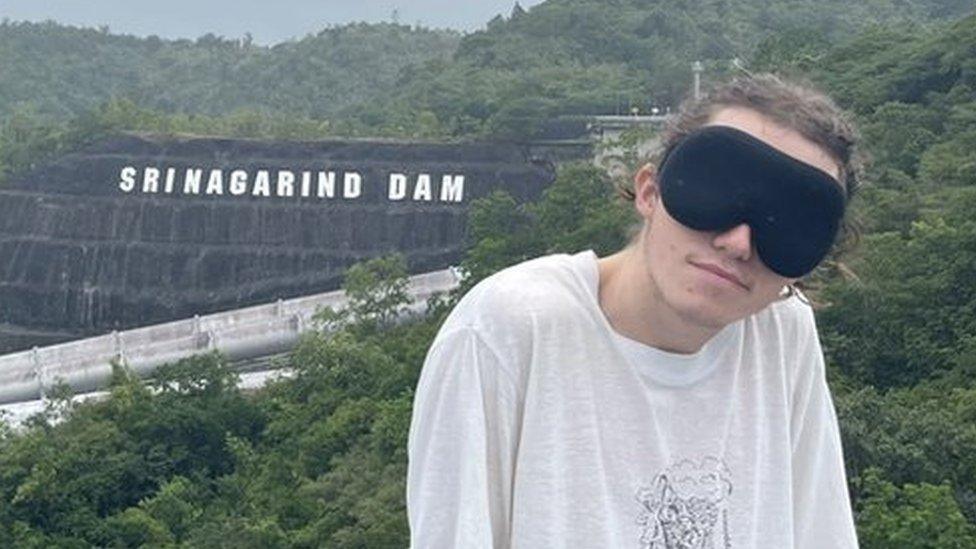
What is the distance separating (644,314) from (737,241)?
8.1 inches

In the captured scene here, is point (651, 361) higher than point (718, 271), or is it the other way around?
point (718, 271)

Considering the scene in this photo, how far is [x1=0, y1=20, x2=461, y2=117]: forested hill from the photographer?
4181 inches

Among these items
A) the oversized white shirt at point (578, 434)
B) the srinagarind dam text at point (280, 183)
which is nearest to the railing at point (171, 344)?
the srinagarind dam text at point (280, 183)

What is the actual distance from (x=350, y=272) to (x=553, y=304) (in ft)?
130

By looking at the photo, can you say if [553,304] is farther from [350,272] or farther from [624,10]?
[624,10]

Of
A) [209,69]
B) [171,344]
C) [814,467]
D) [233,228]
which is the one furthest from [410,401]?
[209,69]

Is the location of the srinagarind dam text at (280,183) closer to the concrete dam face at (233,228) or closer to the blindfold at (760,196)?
the concrete dam face at (233,228)

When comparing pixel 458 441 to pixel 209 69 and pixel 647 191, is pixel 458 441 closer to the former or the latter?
pixel 647 191

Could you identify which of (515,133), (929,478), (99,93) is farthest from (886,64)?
(99,93)

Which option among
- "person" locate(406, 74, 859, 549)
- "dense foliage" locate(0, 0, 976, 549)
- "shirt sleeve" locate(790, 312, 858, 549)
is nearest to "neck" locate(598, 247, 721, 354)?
"person" locate(406, 74, 859, 549)

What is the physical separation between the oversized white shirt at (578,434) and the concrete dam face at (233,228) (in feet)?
151

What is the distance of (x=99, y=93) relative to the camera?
387 ft

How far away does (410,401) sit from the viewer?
30109mm

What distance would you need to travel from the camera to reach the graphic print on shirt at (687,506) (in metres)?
3.25
